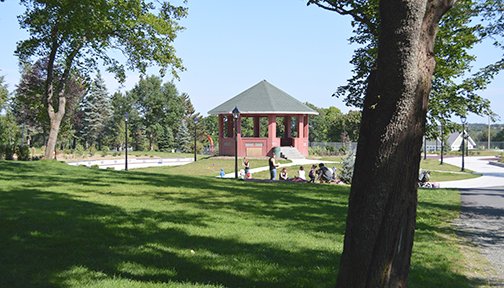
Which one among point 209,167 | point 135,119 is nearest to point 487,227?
point 209,167

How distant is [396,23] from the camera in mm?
3381

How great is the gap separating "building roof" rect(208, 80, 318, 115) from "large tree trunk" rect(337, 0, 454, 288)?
36.6m

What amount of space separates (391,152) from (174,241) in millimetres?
3708

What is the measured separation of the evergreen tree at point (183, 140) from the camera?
244 ft

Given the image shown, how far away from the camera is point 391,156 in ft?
10.8

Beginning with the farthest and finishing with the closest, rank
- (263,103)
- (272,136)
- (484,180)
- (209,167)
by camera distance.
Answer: (263,103) → (272,136) → (209,167) → (484,180)

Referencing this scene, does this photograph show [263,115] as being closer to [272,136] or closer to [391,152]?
[272,136]

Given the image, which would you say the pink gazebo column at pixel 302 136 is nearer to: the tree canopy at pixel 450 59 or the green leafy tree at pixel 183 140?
the tree canopy at pixel 450 59

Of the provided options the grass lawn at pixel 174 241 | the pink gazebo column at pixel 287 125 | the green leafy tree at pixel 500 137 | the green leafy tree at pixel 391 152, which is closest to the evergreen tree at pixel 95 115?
the pink gazebo column at pixel 287 125

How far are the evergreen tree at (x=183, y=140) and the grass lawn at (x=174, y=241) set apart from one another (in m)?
→ 63.7

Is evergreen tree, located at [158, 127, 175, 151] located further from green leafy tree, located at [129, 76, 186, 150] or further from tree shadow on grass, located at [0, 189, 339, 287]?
tree shadow on grass, located at [0, 189, 339, 287]

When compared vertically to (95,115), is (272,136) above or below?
below

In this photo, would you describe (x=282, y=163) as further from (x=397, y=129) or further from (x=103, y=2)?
(x=397, y=129)

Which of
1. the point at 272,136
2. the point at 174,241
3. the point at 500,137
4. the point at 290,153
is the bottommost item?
the point at 174,241
